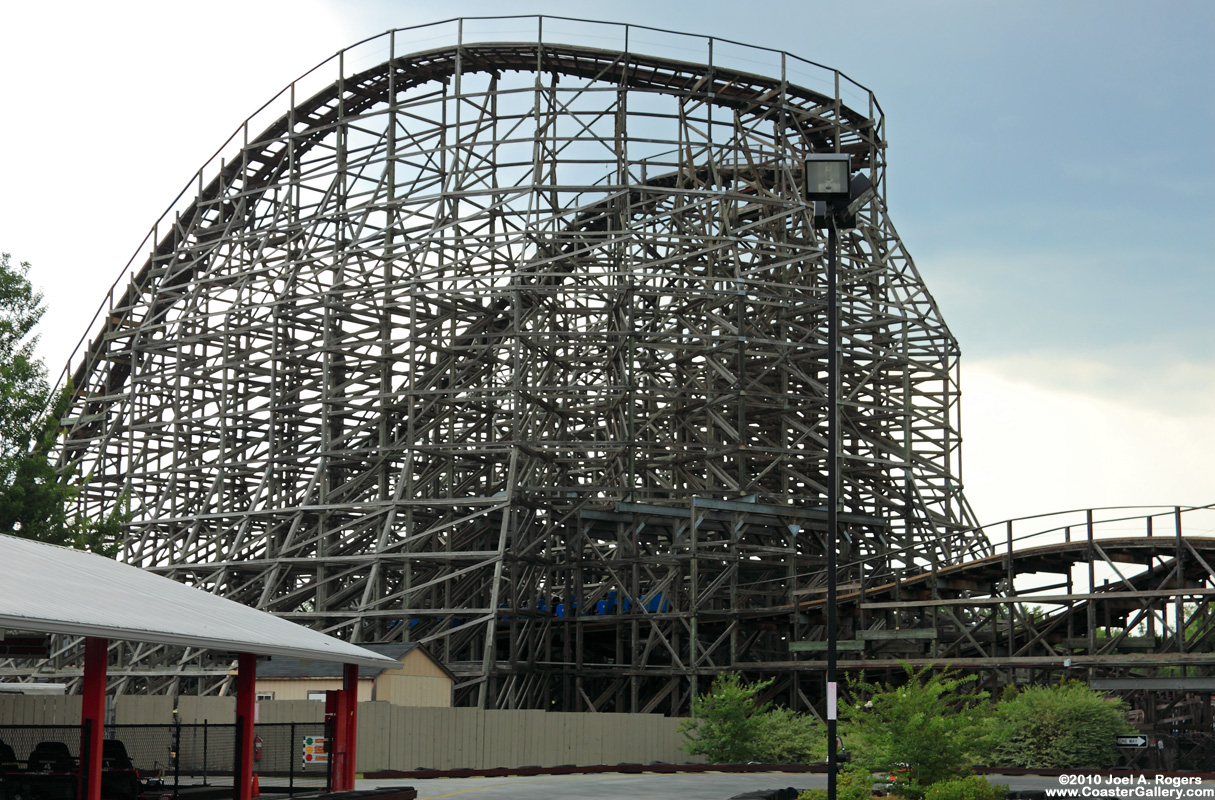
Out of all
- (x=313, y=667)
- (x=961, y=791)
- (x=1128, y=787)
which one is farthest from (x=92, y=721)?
(x=1128, y=787)

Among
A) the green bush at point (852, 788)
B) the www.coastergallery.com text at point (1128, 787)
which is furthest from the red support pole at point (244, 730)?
the www.coastergallery.com text at point (1128, 787)

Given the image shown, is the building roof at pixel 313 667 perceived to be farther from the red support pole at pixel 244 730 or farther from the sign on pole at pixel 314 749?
the red support pole at pixel 244 730

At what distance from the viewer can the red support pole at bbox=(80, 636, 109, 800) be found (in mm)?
18672

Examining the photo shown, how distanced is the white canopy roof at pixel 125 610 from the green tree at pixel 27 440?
16.7 meters

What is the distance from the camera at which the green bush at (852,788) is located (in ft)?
72.2

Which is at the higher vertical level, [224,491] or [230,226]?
[230,226]

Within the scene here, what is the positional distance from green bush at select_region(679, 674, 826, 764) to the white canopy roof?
13637 mm

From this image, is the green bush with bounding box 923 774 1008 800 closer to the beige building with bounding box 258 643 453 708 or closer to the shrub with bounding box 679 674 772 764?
the shrub with bounding box 679 674 772 764

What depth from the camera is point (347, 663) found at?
80.0 feet

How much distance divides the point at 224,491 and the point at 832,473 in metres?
38.6

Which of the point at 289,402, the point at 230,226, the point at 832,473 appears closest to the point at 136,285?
the point at 230,226

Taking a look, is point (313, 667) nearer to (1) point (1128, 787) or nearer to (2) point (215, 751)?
(2) point (215, 751)

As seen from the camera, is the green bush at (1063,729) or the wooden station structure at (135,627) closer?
the wooden station structure at (135,627)

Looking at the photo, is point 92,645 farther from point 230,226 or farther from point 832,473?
point 230,226
